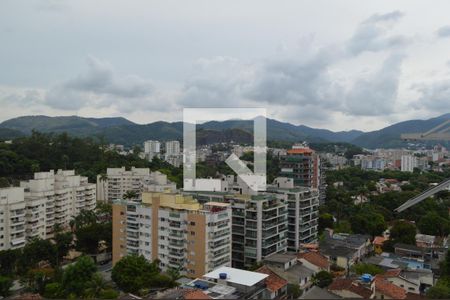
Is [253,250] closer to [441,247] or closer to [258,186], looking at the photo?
[258,186]

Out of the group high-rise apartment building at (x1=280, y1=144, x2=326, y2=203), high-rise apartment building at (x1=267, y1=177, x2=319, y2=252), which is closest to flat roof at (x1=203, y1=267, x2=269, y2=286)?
high-rise apartment building at (x1=267, y1=177, x2=319, y2=252)

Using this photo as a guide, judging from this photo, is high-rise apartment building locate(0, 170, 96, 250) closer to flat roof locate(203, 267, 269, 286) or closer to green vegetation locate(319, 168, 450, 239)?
flat roof locate(203, 267, 269, 286)

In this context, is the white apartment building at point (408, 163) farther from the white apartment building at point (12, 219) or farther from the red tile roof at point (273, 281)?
the white apartment building at point (12, 219)

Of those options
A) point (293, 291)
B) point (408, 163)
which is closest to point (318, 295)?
point (293, 291)

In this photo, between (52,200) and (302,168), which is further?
(302,168)

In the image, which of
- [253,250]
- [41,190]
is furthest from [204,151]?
[253,250]

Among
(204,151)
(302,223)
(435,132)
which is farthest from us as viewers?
(204,151)

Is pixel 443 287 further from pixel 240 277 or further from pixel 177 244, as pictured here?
pixel 177 244
